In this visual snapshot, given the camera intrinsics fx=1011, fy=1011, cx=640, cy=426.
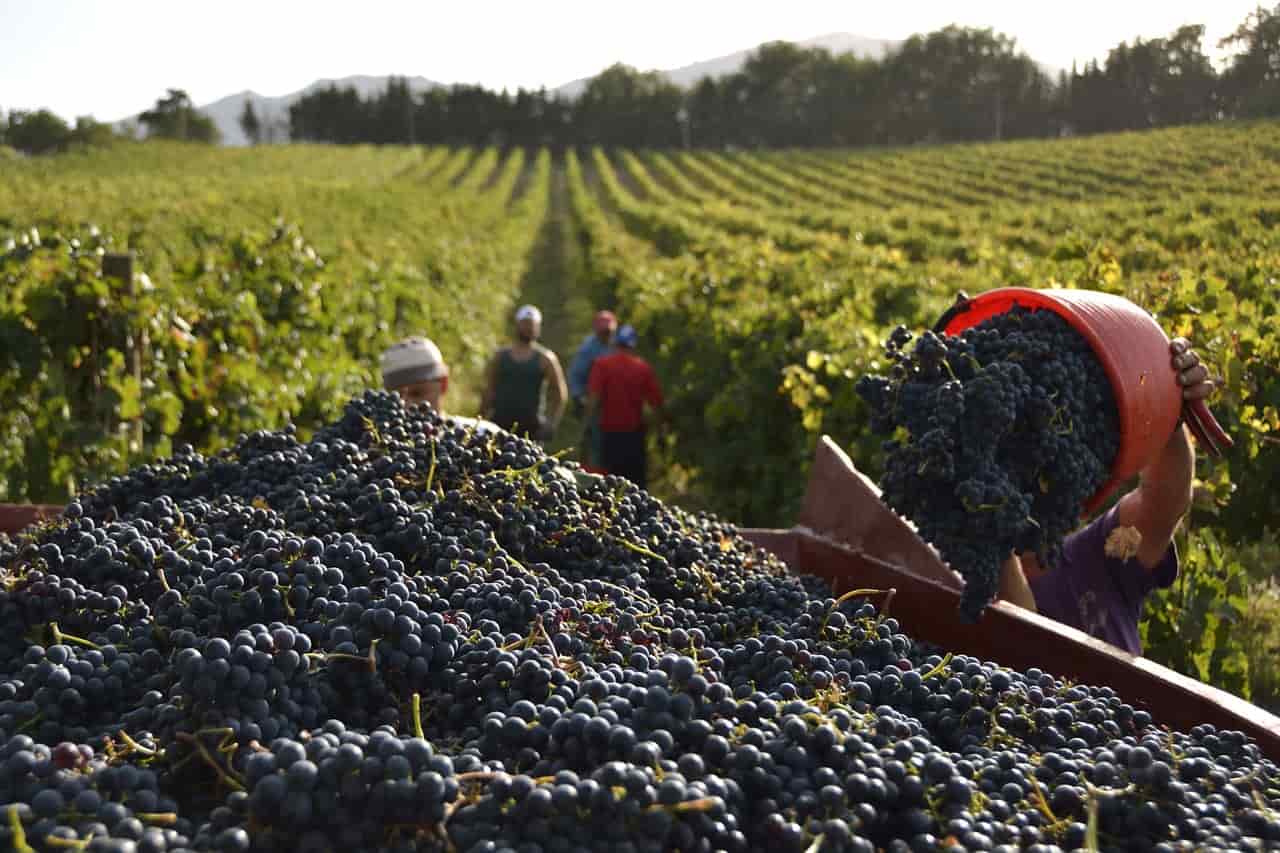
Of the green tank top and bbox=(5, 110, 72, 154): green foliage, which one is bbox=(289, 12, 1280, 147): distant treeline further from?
the green tank top

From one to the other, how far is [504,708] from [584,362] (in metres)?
7.28

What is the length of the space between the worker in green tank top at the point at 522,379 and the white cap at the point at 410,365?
2649mm

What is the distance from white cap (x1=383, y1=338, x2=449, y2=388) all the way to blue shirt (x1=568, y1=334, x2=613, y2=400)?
4.10 m

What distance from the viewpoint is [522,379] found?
24.2 ft

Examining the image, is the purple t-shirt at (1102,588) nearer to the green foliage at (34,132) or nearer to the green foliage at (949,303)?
the green foliage at (949,303)

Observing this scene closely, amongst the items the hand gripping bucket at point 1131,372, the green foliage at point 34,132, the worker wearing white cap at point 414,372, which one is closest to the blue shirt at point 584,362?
the worker wearing white cap at point 414,372

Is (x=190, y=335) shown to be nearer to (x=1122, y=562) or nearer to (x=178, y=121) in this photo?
(x=1122, y=562)

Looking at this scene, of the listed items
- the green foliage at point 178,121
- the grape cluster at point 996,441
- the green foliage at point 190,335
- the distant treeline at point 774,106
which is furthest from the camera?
the green foliage at point 178,121

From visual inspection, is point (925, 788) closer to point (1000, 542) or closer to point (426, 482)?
point (1000, 542)

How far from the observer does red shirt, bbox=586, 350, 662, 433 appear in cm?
789

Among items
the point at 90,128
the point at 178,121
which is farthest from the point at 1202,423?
the point at 178,121

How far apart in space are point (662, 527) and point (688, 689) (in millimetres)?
891

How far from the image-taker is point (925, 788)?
1.41 m

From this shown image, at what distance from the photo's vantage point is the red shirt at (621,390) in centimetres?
789
